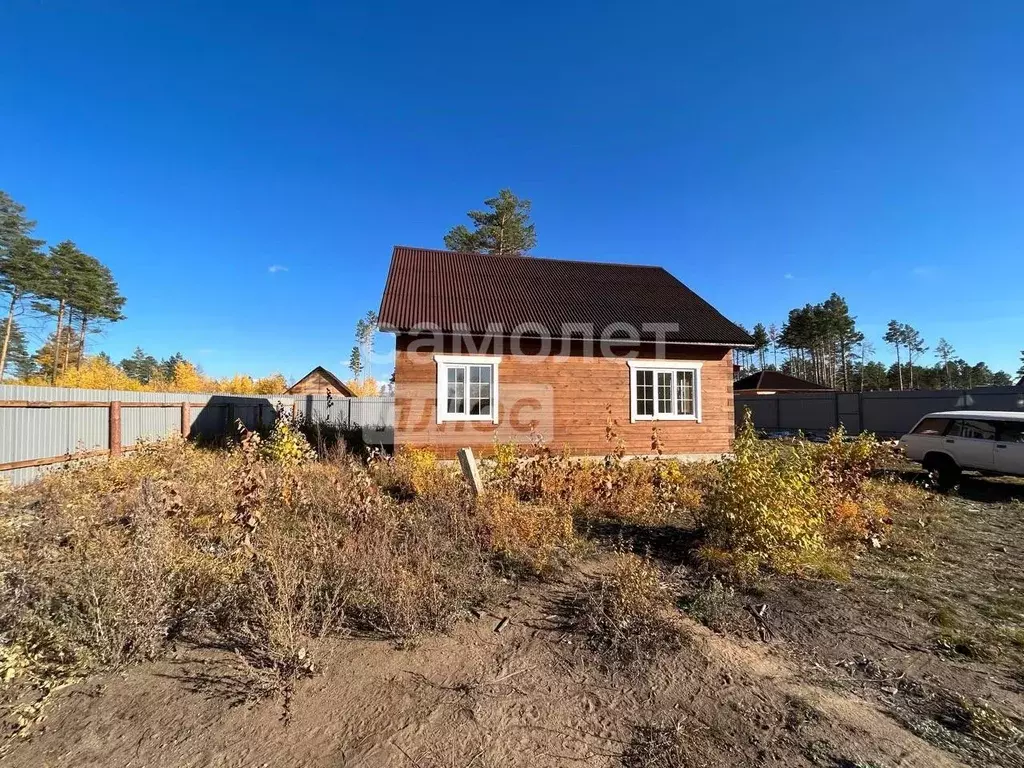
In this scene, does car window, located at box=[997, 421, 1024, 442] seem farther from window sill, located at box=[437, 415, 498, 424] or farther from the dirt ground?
window sill, located at box=[437, 415, 498, 424]

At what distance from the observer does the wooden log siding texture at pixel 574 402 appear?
Answer: 10.8m

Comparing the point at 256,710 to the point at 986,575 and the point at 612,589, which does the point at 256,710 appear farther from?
the point at 986,575

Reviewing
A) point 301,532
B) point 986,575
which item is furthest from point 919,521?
point 301,532

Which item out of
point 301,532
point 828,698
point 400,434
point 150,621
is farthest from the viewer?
point 400,434

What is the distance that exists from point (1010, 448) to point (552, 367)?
8.96m

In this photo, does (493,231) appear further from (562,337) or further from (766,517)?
(766,517)

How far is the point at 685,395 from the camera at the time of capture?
12406 millimetres

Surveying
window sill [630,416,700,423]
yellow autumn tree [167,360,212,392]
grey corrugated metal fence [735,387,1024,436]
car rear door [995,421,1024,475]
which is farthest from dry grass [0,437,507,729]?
yellow autumn tree [167,360,212,392]

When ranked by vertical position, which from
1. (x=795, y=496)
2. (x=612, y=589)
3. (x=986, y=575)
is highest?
(x=795, y=496)

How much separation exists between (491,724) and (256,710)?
1383mm

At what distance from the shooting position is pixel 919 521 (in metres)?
7.05

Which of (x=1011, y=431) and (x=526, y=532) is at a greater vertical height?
(x=1011, y=431)

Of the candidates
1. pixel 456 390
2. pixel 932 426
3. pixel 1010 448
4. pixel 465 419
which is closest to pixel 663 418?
pixel 465 419

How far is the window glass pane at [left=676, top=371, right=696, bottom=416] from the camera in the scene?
12.3 metres
